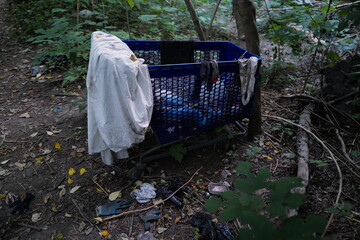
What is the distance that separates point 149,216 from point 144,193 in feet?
0.80

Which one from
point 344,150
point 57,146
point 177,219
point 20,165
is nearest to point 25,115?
point 57,146

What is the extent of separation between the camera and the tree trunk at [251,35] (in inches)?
100.0

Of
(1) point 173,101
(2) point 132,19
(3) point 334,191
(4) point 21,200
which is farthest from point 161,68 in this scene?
(2) point 132,19

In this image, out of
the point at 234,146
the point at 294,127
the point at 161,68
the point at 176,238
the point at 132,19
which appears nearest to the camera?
the point at 176,238

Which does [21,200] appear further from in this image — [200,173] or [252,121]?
[252,121]

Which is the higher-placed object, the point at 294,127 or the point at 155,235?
the point at 294,127

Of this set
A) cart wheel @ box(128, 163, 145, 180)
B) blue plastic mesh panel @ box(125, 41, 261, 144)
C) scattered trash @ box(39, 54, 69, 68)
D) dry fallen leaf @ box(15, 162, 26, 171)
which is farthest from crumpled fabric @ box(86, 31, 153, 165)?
scattered trash @ box(39, 54, 69, 68)

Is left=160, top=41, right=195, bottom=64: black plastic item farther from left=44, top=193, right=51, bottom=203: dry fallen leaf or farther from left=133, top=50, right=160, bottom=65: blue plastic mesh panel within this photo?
left=44, top=193, right=51, bottom=203: dry fallen leaf

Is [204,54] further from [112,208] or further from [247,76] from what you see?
[112,208]

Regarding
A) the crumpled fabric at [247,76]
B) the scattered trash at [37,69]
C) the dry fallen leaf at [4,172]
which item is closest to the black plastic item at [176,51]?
the crumpled fabric at [247,76]

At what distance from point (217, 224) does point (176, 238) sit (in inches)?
12.9

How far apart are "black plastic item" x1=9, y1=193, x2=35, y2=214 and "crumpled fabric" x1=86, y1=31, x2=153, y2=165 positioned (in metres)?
0.73

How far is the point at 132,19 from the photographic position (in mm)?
6289

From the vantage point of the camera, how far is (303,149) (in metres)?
2.60
